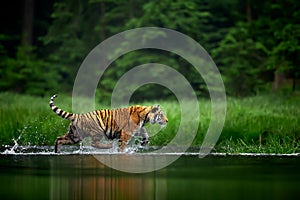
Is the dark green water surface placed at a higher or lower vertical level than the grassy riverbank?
lower

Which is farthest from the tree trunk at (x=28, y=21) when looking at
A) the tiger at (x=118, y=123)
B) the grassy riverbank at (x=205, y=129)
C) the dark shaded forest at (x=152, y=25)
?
the tiger at (x=118, y=123)

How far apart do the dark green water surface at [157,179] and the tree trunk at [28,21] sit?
1857 centimetres

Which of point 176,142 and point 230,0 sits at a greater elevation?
point 230,0

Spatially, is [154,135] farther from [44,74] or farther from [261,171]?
[44,74]

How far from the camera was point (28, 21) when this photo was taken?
30234mm

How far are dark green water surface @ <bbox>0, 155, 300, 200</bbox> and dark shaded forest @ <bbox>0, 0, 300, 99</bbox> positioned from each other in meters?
12.9

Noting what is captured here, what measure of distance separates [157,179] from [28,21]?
21.5m

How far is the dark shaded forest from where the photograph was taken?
25.8 metres

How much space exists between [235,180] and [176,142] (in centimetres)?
522

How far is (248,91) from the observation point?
83.9 feet

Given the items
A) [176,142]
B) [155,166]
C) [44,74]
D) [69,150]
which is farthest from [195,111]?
[44,74]

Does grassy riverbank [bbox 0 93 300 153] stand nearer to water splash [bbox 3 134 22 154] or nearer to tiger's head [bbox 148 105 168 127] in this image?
water splash [bbox 3 134 22 154]

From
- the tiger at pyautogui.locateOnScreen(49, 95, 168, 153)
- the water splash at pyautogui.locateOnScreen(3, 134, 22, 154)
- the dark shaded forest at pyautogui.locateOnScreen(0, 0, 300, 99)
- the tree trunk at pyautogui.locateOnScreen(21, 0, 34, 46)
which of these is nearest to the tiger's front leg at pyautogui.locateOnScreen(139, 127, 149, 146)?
the tiger at pyautogui.locateOnScreen(49, 95, 168, 153)

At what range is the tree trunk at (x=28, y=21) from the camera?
1187 inches
